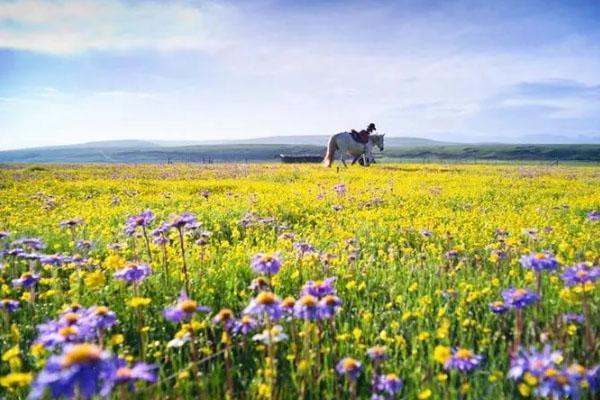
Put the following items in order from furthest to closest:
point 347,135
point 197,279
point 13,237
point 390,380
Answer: point 347,135, point 13,237, point 197,279, point 390,380

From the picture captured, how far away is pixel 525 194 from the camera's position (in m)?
17.3

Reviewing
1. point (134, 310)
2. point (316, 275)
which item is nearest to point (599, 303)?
point (316, 275)

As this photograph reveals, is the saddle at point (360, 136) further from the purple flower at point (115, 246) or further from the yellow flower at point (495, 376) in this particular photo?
the yellow flower at point (495, 376)

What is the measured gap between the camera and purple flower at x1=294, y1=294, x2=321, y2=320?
3182mm

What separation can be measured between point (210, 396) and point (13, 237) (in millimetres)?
6340

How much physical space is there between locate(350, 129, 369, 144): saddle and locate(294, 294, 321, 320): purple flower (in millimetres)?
35432

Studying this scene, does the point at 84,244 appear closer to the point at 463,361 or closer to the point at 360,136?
the point at 463,361

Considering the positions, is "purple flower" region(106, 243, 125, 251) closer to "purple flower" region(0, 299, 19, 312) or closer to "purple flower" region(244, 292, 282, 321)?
"purple flower" region(0, 299, 19, 312)

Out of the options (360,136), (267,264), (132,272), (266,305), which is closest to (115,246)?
(132,272)

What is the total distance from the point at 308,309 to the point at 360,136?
1409 inches

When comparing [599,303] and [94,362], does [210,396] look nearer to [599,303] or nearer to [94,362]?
[94,362]

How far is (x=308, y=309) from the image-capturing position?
320cm

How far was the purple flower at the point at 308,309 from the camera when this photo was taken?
3.18 metres

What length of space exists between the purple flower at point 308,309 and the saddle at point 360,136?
35432 mm
